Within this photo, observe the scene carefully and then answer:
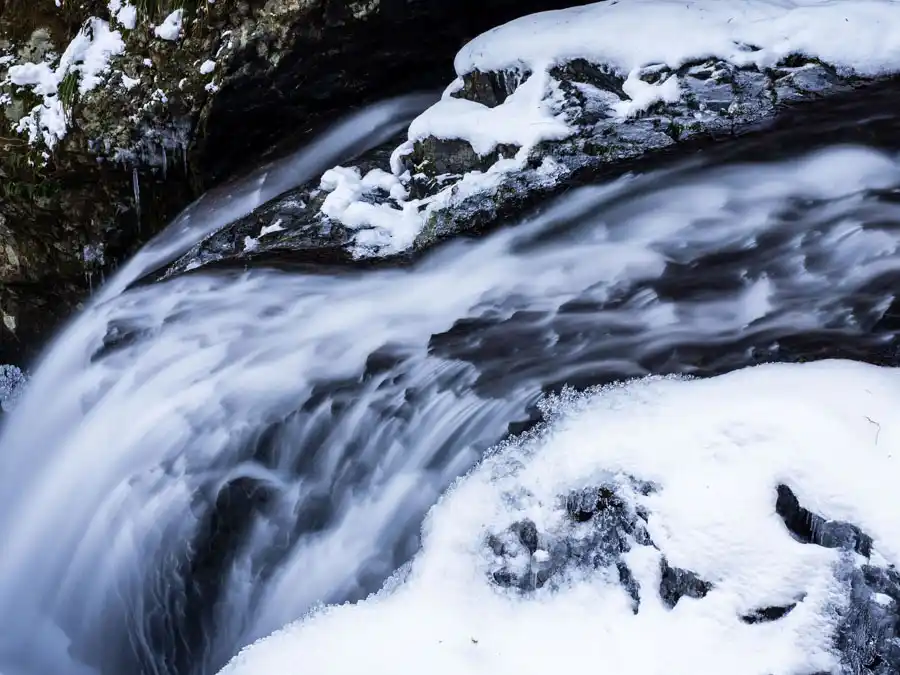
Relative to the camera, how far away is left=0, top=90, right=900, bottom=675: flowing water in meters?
3.01

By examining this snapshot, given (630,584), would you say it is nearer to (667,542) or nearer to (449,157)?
(667,542)

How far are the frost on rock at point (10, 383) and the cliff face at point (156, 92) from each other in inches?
29.1

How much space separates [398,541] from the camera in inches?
112

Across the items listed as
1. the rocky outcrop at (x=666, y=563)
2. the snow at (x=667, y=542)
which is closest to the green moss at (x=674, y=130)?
the snow at (x=667, y=542)

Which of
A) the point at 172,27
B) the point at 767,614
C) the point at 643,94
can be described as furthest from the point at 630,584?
the point at 172,27

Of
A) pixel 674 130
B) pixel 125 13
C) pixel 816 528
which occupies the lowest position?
pixel 816 528

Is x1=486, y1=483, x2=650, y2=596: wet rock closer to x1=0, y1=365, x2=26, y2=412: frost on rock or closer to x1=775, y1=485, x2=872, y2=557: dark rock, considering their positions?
x1=775, y1=485, x2=872, y2=557: dark rock

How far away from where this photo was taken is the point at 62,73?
5.05m

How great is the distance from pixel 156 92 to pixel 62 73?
82 centimetres

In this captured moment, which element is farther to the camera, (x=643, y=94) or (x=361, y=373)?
(x=643, y=94)

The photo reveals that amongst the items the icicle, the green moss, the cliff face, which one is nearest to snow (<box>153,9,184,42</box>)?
the cliff face

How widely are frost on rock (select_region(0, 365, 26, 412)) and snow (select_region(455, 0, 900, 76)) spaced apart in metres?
4.05

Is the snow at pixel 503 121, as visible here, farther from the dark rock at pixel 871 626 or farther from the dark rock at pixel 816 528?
the dark rock at pixel 871 626

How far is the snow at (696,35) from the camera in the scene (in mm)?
3443
